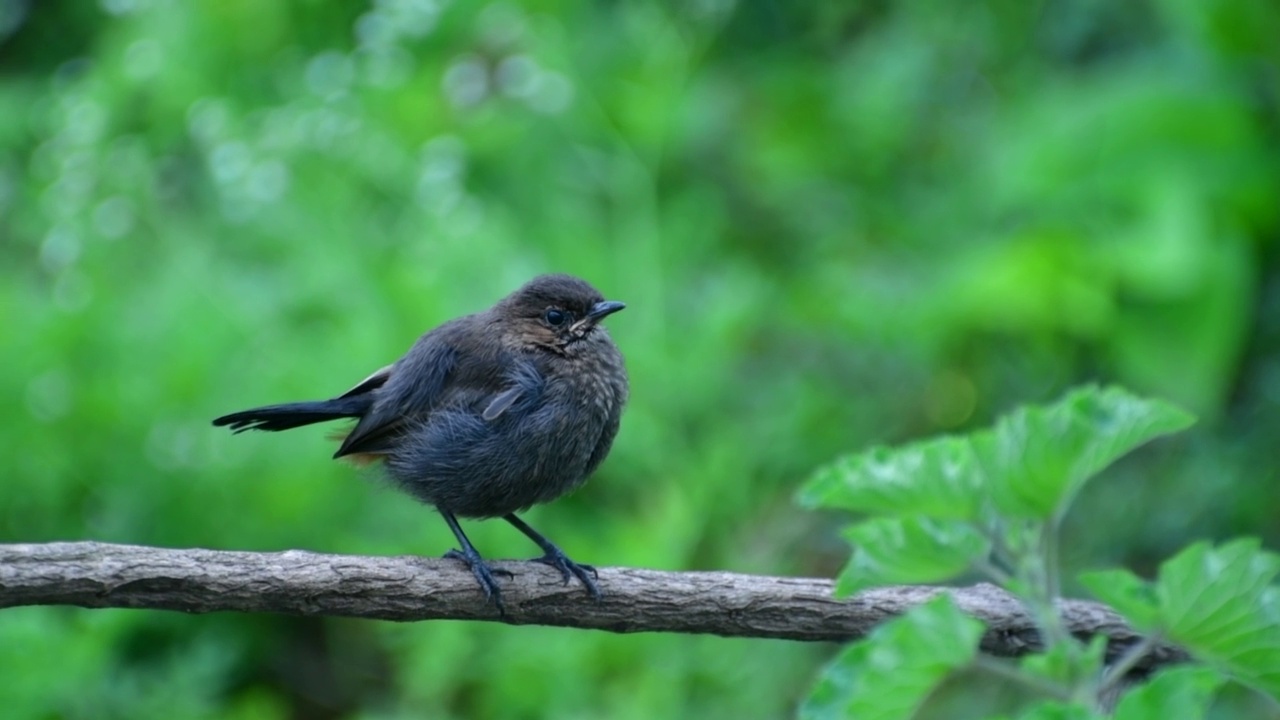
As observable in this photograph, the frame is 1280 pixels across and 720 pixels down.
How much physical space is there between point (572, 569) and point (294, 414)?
3.06 feet

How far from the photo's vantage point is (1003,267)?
18.4 ft

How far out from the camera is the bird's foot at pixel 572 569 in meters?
2.88

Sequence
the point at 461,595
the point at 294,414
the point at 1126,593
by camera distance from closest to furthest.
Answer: the point at 1126,593 → the point at 461,595 → the point at 294,414

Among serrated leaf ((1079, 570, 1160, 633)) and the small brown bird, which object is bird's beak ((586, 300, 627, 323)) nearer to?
the small brown bird

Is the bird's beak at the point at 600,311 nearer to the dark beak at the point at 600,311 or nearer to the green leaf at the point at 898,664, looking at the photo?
the dark beak at the point at 600,311

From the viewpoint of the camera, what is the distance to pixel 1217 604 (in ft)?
5.61

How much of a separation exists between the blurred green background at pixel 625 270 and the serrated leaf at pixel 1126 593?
8.38ft

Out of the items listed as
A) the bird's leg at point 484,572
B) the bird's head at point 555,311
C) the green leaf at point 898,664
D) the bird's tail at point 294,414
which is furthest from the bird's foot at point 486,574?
the green leaf at point 898,664

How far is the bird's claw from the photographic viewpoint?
2914 mm

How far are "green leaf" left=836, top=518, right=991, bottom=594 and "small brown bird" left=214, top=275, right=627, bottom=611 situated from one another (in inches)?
62.9

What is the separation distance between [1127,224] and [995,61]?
142cm

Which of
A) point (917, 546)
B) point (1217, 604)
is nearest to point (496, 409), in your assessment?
point (917, 546)

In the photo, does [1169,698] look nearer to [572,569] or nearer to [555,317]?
[572,569]

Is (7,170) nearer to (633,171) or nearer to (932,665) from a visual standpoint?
(633,171)
